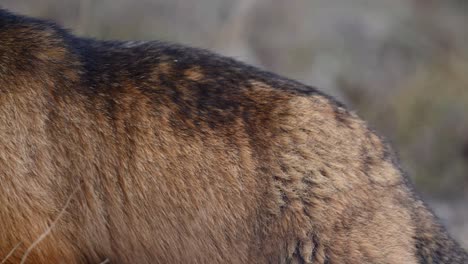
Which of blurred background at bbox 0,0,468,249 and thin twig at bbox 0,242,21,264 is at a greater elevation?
thin twig at bbox 0,242,21,264

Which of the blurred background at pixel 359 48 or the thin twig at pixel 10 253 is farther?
the blurred background at pixel 359 48

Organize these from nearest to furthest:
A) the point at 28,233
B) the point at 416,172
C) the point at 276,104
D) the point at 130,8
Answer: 1. the point at 28,233
2. the point at 276,104
3. the point at 416,172
4. the point at 130,8

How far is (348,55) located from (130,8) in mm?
3555

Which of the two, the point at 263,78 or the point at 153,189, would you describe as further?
the point at 263,78

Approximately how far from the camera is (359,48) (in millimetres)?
15055

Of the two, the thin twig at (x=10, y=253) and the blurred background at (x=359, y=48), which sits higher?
the thin twig at (x=10, y=253)

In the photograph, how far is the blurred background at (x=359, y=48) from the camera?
13.6 metres

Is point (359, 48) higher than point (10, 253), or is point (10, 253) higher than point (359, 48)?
point (10, 253)

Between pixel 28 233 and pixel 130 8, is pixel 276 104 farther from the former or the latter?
pixel 130 8

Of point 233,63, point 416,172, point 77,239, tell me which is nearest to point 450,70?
point 416,172

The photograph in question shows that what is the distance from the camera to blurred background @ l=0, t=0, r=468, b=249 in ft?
44.5

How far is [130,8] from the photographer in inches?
566

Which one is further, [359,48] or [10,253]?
[359,48]

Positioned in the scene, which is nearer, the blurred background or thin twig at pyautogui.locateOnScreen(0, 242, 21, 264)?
thin twig at pyautogui.locateOnScreen(0, 242, 21, 264)
